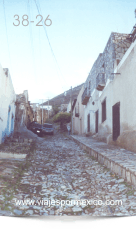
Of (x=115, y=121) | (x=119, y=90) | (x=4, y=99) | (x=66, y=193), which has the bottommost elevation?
(x=66, y=193)

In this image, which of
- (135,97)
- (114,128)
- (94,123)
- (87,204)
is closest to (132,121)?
(135,97)

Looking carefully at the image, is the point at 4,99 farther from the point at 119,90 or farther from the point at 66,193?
the point at 66,193

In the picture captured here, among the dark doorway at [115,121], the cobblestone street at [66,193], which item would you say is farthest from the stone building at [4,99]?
the dark doorway at [115,121]

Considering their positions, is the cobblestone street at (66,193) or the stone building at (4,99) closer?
the cobblestone street at (66,193)

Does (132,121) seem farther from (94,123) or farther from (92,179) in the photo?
(94,123)

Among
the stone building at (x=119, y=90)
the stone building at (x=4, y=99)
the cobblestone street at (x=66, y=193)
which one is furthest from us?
the stone building at (x=4, y=99)

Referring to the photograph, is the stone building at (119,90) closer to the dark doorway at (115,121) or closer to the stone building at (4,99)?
the dark doorway at (115,121)

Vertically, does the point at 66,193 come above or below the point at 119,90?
below

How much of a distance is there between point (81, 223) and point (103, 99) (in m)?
7.67

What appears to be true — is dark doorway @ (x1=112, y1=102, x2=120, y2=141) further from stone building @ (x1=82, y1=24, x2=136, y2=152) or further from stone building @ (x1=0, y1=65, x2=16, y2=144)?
stone building @ (x1=0, y1=65, x2=16, y2=144)

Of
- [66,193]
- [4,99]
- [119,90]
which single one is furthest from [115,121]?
[66,193]

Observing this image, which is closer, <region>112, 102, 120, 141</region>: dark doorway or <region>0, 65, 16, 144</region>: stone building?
<region>0, 65, 16, 144</region>: stone building

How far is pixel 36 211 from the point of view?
1.81 meters

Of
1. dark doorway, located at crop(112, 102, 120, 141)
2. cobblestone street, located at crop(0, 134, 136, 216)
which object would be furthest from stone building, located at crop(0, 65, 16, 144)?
dark doorway, located at crop(112, 102, 120, 141)
